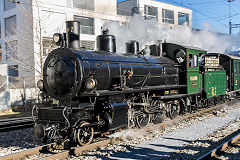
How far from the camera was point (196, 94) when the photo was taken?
1185cm

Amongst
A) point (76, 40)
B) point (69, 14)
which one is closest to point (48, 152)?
point (76, 40)

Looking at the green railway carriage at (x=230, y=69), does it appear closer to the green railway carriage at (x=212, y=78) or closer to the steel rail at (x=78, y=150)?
the green railway carriage at (x=212, y=78)

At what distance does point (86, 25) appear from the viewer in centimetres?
2536

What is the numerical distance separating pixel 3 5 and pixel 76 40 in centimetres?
2087

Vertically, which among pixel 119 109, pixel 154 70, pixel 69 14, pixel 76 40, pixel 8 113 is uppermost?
pixel 69 14

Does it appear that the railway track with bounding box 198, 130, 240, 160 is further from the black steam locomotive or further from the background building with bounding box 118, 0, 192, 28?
the background building with bounding box 118, 0, 192, 28

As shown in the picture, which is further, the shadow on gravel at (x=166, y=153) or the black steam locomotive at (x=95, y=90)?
the black steam locomotive at (x=95, y=90)

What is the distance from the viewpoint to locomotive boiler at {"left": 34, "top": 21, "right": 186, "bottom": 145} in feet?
21.8

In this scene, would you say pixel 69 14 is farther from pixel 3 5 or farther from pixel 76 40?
pixel 76 40

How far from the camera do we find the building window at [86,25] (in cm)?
2492

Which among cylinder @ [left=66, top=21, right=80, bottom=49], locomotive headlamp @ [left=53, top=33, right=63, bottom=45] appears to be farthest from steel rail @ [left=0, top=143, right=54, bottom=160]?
locomotive headlamp @ [left=53, top=33, right=63, bottom=45]

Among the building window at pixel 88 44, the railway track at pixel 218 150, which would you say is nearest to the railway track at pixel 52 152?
the railway track at pixel 218 150

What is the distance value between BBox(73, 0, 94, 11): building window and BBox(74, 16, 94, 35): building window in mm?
1164

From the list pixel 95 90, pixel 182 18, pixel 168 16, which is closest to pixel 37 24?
pixel 95 90
